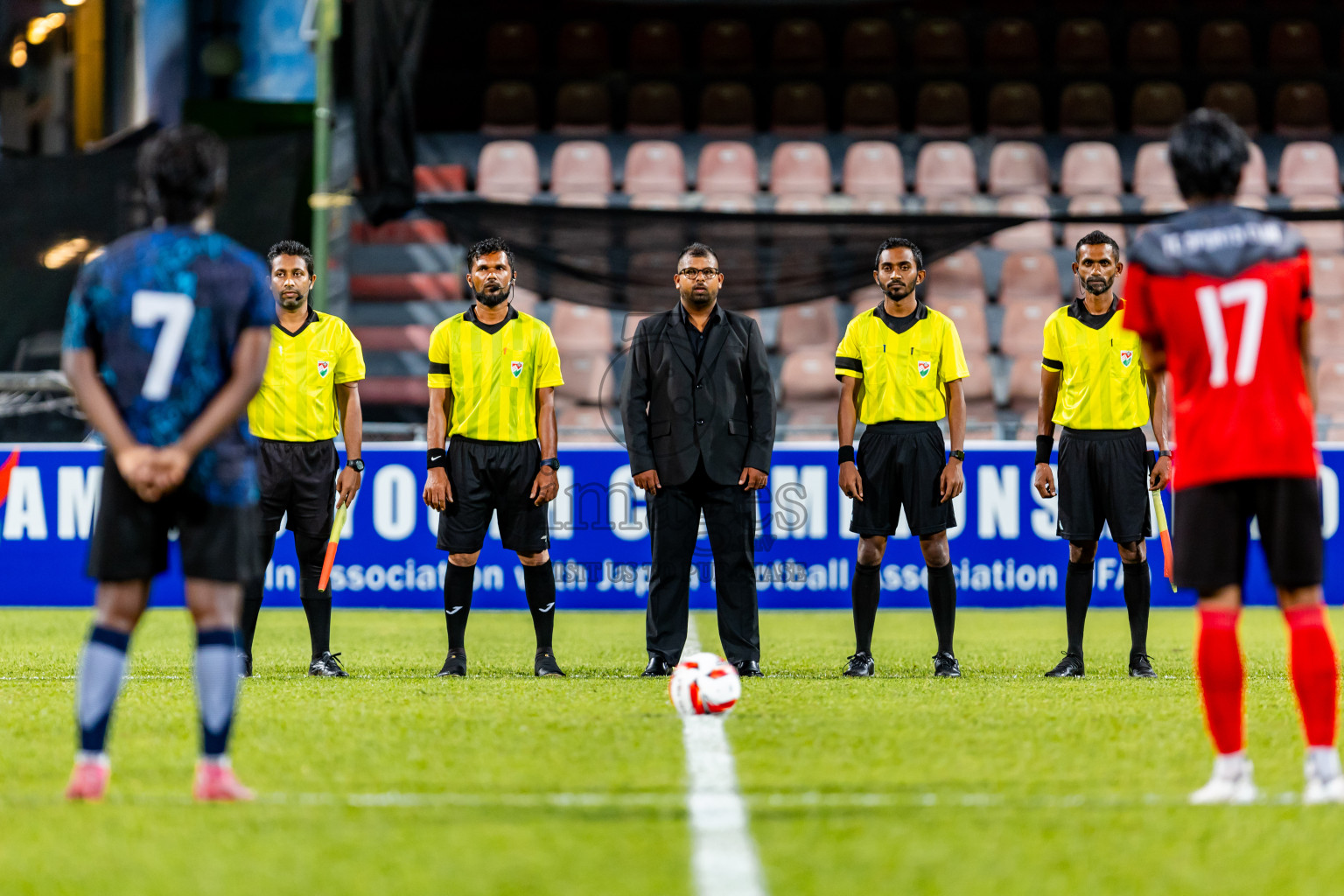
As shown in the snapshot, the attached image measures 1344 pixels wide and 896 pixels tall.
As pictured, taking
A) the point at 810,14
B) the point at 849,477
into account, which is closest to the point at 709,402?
the point at 849,477

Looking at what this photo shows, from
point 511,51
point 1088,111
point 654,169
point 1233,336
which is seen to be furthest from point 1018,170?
point 1233,336

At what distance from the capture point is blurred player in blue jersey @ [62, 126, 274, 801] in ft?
12.7

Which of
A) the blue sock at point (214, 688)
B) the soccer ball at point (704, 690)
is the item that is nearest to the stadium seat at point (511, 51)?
the soccer ball at point (704, 690)

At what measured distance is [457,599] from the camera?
7.22 metres

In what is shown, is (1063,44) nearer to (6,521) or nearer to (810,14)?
(810,14)

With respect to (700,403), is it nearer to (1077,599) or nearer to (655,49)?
(1077,599)

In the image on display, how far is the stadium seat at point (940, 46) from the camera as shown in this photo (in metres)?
16.8

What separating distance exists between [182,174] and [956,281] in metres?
11.4

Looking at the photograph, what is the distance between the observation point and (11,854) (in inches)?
130

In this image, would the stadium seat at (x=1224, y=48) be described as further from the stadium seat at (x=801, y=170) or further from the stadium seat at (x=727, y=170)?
the stadium seat at (x=727, y=170)

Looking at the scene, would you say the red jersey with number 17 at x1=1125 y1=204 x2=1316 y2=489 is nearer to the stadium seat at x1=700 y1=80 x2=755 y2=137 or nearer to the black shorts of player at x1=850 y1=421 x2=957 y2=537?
the black shorts of player at x1=850 y1=421 x2=957 y2=537

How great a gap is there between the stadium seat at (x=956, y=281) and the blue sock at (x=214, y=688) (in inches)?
440

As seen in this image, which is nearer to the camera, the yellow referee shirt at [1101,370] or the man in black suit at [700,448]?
the man in black suit at [700,448]

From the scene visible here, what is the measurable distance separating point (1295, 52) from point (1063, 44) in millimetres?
2453
